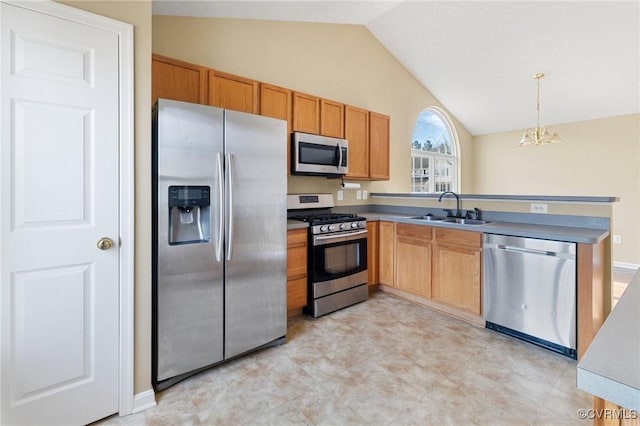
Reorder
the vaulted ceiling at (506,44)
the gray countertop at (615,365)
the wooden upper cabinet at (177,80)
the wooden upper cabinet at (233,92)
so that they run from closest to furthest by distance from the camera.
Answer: the gray countertop at (615,365) → the wooden upper cabinet at (177,80) → the wooden upper cabinet at (233,92) → the vaulted ceiling at (506,44)

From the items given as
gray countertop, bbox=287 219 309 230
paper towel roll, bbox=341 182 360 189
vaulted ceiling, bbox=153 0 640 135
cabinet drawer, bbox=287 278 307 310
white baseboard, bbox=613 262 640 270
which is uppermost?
vaulted ceiling, bbox=153 0 640 135

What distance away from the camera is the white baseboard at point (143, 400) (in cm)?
176

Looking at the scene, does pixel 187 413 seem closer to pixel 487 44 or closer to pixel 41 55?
pixel 41 55

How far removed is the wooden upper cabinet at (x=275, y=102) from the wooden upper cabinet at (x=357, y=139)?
2.63 feet

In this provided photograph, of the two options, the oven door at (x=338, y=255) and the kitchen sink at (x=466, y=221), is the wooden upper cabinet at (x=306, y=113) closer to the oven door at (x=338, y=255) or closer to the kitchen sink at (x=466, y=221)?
the oven door at (x=338, y=255)

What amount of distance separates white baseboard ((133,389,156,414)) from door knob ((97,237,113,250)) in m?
0.85

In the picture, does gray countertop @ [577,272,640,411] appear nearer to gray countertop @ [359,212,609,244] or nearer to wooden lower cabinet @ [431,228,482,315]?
gray countertop @ [359,212,609,244]

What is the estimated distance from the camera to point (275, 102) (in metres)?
3.11

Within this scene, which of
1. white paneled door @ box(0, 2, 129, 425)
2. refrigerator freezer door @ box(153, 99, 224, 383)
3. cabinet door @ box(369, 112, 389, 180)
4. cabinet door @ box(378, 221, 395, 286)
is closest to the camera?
white paneled door @ box(0, 2, 129, 425)

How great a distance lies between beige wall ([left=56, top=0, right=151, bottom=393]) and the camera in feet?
5.59

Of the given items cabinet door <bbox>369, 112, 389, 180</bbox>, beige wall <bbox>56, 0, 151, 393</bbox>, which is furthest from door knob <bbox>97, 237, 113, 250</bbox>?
cabinet door <bbox>369, 112, 389, 180</bbox>

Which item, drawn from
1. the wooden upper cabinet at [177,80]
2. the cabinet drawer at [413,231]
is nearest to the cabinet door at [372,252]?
the cabinet drawer at [413,231]

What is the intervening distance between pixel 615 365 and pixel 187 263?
6.44 ft

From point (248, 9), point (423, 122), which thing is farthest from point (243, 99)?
point (423, 122)
